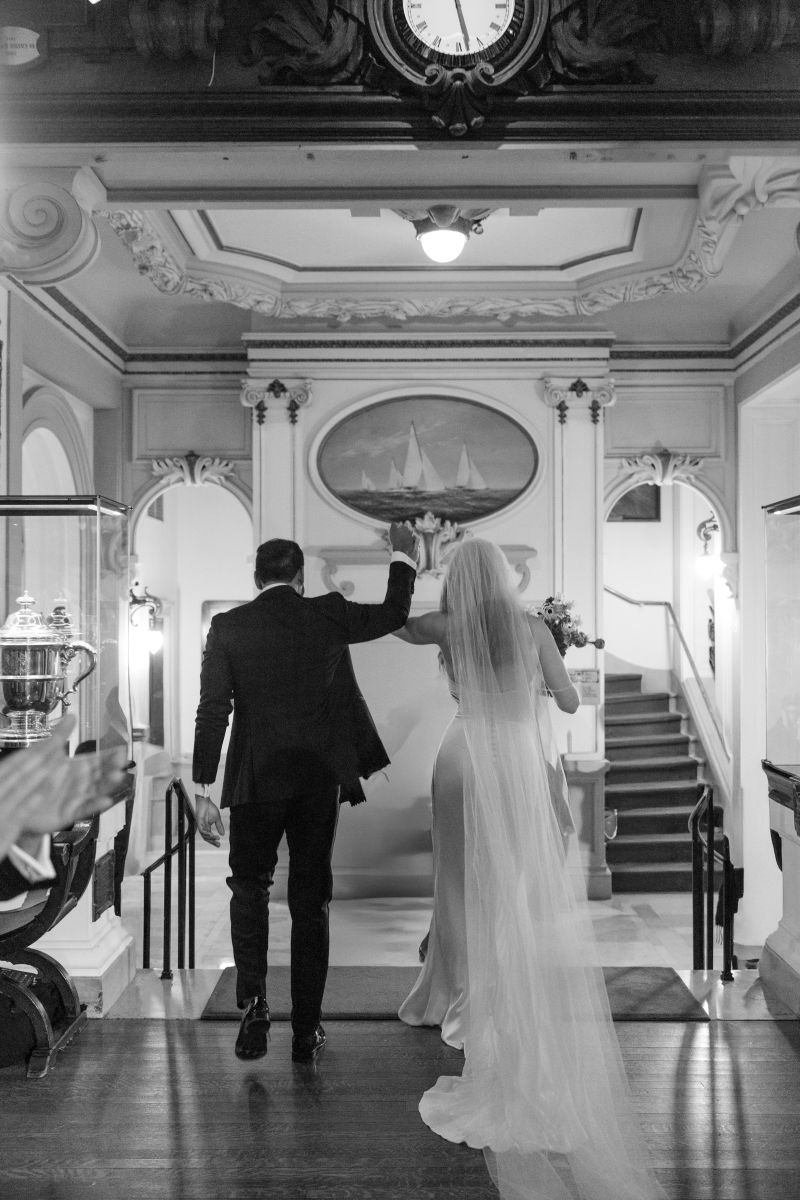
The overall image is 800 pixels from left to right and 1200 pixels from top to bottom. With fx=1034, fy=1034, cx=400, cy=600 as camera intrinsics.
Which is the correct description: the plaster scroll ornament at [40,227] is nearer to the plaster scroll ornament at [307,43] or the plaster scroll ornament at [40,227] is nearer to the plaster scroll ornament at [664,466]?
the plaster scroll ornament at [307,43]

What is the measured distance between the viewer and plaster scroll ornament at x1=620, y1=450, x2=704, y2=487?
849cm

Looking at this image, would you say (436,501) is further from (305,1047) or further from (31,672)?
(305,1047)

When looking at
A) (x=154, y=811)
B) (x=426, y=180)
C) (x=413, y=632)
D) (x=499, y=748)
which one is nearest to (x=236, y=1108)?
(x=499, y=748)

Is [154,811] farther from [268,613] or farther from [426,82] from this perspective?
[426,82]

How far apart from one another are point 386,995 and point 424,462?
474 centimetres

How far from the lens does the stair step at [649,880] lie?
9289mm

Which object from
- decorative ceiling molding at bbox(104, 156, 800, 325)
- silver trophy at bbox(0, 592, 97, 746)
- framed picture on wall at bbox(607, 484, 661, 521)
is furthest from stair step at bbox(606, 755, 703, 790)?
silver trophy at bbox(0, 592, 97, 746)

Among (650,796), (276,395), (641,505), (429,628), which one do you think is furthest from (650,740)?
(429,628)

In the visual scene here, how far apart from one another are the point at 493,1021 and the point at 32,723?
193cm

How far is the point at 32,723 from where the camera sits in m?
3.77

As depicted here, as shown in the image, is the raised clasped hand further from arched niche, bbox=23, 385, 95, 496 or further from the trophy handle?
arched niche, bbox=23, 385, 95, 496

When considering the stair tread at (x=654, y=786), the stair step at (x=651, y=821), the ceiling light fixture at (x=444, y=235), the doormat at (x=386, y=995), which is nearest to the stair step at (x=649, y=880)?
the stair step at (x=651, y=821)

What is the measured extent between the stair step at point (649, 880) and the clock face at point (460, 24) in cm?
757

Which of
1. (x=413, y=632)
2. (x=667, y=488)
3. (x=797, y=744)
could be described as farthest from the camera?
(x=667, y=488)
